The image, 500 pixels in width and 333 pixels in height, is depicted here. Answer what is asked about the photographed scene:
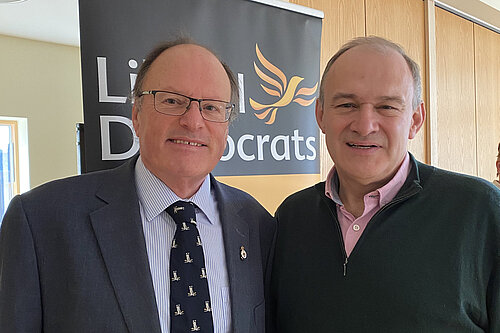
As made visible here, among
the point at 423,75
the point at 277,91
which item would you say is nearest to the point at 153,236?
the point at 277,91

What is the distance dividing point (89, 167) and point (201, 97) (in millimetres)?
667

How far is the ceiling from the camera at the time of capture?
466cm

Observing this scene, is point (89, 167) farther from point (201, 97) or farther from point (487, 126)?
point (487, 126)

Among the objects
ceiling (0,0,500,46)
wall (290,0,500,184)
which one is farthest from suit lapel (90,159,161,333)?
ceiling (0,0,500,46)

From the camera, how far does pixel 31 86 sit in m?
6.17

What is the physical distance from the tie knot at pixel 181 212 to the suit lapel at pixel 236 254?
134mm

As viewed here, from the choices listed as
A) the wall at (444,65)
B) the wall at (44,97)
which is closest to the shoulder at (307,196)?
the wall at (444,65)

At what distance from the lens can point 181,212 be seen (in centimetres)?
132

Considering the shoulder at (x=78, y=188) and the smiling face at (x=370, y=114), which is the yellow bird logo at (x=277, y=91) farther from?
the shoulder at (x=78, y=188)

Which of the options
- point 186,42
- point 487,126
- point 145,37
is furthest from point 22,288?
point 487,126

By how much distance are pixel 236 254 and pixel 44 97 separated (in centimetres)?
581

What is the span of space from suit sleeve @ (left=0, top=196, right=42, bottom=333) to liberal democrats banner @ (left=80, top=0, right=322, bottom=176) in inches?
25.5

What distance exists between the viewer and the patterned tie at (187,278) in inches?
47.5

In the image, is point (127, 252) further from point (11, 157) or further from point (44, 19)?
point (11, 157)
